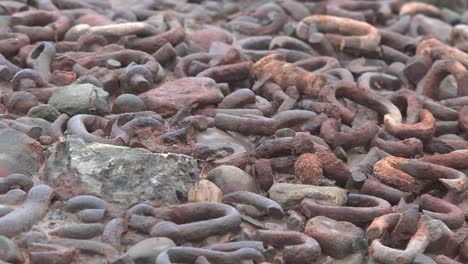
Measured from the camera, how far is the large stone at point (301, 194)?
4641mm

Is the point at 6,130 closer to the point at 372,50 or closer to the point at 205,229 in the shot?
the point at 205,229

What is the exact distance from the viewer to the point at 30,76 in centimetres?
555

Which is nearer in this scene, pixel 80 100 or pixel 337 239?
pixel 337 239

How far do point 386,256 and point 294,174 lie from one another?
879mm

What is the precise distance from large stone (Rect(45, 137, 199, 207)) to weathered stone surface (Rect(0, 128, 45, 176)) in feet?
0.38

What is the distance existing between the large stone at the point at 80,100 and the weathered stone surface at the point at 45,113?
59mm

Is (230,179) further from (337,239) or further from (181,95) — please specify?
(181,95)

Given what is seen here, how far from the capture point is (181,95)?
5535mm

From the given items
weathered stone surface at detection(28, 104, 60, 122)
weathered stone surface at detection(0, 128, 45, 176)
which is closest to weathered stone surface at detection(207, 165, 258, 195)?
weathered stone surface at detection(0, 128, 45, 176)

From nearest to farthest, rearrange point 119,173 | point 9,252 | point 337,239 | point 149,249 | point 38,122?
point 9,252, point 149,249, point 337,239, point 119,173, point 38,122

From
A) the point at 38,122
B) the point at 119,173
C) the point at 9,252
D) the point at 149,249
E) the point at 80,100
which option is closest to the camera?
the point at 9,252

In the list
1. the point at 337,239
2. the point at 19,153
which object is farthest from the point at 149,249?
the point at 19,153

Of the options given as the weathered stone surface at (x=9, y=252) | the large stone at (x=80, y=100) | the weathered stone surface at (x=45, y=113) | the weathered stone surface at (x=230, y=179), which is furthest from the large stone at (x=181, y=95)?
the weathered stone surface at (x=9, y=252)

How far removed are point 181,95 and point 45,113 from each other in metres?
0.82
